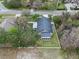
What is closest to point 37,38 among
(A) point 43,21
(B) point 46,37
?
(B) point 46,37

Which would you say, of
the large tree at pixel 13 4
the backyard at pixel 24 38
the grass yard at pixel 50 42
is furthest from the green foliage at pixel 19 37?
the large tree at pixel 13 4

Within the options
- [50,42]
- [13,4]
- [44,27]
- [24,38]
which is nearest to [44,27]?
[44,27]

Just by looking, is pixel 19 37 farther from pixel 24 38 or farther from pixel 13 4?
pixel 13 4

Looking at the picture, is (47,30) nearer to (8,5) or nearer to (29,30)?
(29,30)

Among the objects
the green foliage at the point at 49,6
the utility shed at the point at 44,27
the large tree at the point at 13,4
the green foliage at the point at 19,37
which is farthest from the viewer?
the large tree at the point at 13,4

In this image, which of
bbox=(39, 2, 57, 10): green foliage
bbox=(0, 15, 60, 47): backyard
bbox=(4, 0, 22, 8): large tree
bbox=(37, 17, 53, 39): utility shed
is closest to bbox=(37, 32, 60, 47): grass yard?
bbox=(0, 15, 60, 47): backyard

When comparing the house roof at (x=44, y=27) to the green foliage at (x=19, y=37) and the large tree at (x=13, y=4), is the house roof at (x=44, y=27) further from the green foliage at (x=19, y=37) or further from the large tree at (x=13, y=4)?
the large tree at (x=13, y=4)

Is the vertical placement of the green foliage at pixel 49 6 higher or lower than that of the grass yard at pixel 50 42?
higher

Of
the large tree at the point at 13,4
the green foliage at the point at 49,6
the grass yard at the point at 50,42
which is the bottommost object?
the grass yard at the point at 50,42
